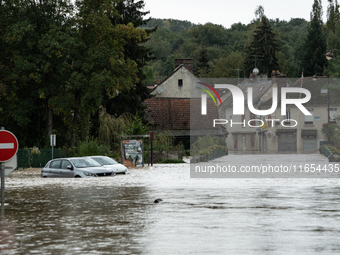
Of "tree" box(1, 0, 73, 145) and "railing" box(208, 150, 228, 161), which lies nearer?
"tree" box(1, 0, 73, 145)

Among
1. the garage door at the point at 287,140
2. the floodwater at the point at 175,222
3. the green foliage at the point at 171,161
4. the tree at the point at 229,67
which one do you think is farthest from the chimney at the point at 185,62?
the floodwater at the point at 175,222

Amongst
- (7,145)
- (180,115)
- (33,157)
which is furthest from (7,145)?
(180,115)

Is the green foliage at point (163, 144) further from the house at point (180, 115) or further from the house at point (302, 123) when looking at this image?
the house at point (302, 123)

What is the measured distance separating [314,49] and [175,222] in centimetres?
10192

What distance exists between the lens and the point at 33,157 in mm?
45656

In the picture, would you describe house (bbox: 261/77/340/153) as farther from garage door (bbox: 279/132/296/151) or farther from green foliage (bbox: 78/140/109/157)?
green foliage (bbox: 78/140/109/157)

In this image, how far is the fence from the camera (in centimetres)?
4534

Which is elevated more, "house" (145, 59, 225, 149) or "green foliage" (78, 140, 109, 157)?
"house" (145, 59, 225, 149)

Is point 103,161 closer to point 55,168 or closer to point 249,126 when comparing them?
point 55,168

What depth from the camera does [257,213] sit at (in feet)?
47.8

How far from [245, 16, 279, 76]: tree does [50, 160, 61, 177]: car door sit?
270 feet

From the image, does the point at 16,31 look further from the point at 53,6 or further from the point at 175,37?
the point at 175,37

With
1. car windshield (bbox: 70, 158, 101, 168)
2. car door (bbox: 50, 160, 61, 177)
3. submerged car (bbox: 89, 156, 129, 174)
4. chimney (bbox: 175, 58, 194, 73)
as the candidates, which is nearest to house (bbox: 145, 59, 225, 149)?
chimney (bbox: 175, 58, 194, 73)

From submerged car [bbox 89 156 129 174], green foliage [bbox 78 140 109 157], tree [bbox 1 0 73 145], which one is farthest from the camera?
green foliage [bbox 78 140 109 157]
